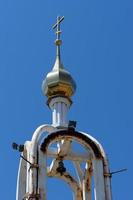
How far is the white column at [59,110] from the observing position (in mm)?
20344

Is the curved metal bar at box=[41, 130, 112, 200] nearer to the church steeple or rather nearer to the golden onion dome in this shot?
the church steeple

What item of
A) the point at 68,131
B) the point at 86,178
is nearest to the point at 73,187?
the point at 86,178

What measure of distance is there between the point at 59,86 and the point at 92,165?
2.81 meters

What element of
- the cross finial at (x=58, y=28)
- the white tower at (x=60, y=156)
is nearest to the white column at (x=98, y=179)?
the white tower at (x=60, y=156)

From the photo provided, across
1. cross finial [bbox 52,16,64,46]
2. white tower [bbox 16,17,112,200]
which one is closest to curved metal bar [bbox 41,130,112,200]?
white tower [bbox 16,17,112,200]

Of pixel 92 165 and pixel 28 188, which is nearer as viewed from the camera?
pixel 28 188

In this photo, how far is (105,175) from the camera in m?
19.2

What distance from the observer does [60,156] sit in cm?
1991

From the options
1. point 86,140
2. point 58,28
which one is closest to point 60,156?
point 86,140

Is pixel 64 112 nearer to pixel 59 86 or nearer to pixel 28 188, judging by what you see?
pixel 59 86

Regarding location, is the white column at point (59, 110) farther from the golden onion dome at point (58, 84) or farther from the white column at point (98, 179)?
the white column at point (98, 179)

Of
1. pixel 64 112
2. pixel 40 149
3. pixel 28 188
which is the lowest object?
pixel 28 188

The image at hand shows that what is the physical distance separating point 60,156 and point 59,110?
5.00ft

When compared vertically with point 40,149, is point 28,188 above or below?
below
